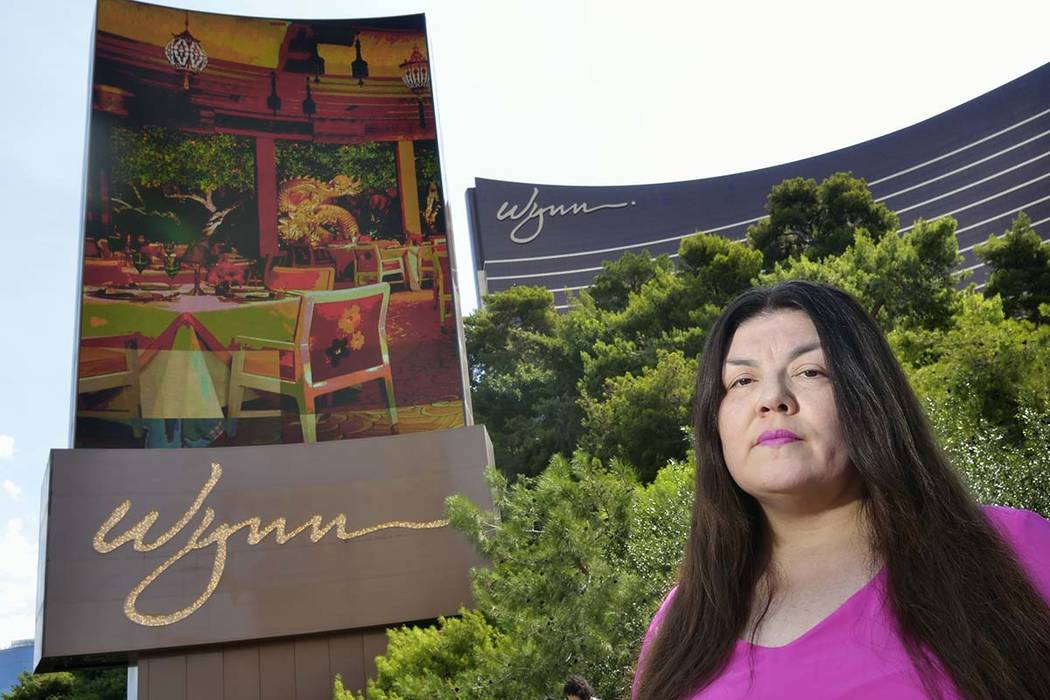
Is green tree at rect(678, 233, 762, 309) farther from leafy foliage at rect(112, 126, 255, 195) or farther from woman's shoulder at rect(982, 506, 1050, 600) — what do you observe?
woman's shoulder at rect(982, 506, 1050, 600)

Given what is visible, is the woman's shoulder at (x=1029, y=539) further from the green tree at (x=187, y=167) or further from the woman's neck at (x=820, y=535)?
the green tree at (x=187, y=167)

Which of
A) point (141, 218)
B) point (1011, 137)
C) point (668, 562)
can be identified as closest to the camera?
point (668, 562)

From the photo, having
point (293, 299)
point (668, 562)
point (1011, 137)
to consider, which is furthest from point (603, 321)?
point (1011, 137)

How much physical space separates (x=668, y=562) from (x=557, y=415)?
1323cm

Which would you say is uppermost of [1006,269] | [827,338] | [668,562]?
[1006,269]

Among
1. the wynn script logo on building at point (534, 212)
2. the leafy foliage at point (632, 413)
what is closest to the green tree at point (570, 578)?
the leafy foliage at point (632, 413)

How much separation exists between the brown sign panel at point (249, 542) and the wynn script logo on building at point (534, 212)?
2150cm

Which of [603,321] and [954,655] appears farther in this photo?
[603,321]

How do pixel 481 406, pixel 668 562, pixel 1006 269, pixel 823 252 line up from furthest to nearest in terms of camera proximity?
pixel 481 406
pixel 823 252
pixel 1006 269
pixel 668 562

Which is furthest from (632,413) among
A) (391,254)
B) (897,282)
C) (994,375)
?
(994,375)

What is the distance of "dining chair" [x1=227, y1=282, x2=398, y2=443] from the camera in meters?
15.4

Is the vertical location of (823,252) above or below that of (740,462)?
above

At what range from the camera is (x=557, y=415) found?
21297 mm

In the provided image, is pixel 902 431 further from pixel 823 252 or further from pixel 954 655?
pixel 823 252
